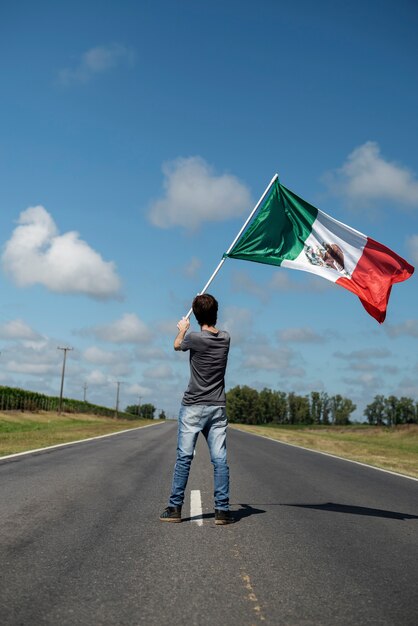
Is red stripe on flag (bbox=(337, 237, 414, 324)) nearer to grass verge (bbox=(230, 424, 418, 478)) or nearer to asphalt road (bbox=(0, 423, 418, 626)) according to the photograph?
asphalt road (bbox=(0, 423, 418, 626))

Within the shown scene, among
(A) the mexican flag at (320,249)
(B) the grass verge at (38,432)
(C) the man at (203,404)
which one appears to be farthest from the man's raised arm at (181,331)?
(B) the grass verge at (38,432)

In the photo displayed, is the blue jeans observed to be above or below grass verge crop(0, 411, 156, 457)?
above

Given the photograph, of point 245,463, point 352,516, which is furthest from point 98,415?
point 352,516

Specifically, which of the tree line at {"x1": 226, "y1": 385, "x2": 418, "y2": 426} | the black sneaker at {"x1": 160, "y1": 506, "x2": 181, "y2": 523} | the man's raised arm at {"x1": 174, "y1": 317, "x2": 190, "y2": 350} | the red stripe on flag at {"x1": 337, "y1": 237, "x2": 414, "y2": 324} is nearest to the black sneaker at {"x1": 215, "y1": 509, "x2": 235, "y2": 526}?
the black sneaker at {"x1": 160, "y1": 506, "x2": 181, "y2": 523}

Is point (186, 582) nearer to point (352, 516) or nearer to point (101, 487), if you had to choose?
point (352, 516)

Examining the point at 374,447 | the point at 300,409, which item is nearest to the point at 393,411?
the point at 300,409

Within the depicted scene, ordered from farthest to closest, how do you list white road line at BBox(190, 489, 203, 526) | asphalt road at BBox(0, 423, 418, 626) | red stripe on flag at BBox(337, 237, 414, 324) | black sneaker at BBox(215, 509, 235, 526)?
red stripe on flag at BBox(337, 237, 414, 324), white road line at BBox(190, 489, 203, 526), black sneaker at BBox(215, 509, 235, 526), asphalt road at BBox(0, 423, 418, 626)

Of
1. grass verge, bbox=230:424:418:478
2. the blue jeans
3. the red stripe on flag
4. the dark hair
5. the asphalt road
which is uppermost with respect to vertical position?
the red stripe on flag

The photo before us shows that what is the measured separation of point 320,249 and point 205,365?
3795mm

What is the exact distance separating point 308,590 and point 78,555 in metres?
1.74

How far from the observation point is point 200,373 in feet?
19.4

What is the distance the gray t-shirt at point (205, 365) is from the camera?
589 centimetres

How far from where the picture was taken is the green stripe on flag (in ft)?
28.9

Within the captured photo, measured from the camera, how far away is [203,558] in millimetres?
4344
